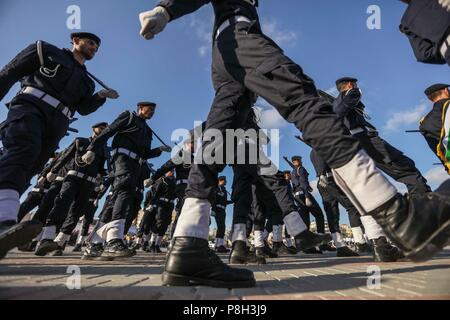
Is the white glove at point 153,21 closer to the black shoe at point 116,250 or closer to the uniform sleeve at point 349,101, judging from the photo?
the uniform sleeve at point 349,101

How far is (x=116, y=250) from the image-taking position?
16.3 ft

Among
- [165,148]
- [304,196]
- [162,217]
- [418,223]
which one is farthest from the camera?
[162,217]

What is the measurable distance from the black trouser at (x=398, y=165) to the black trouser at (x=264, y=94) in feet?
10.6

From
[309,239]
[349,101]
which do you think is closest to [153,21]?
[309,239]

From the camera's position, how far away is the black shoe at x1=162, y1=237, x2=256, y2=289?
1802 millimetres

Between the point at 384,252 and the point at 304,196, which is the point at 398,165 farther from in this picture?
the point at 304,196

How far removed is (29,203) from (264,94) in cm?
831

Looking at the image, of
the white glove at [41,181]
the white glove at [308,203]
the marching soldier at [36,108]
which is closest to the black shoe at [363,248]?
the white glove at [308,203]

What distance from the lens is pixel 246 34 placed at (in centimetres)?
199

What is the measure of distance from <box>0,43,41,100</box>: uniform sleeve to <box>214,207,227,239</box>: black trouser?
859cm

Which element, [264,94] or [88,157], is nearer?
[264,94]
